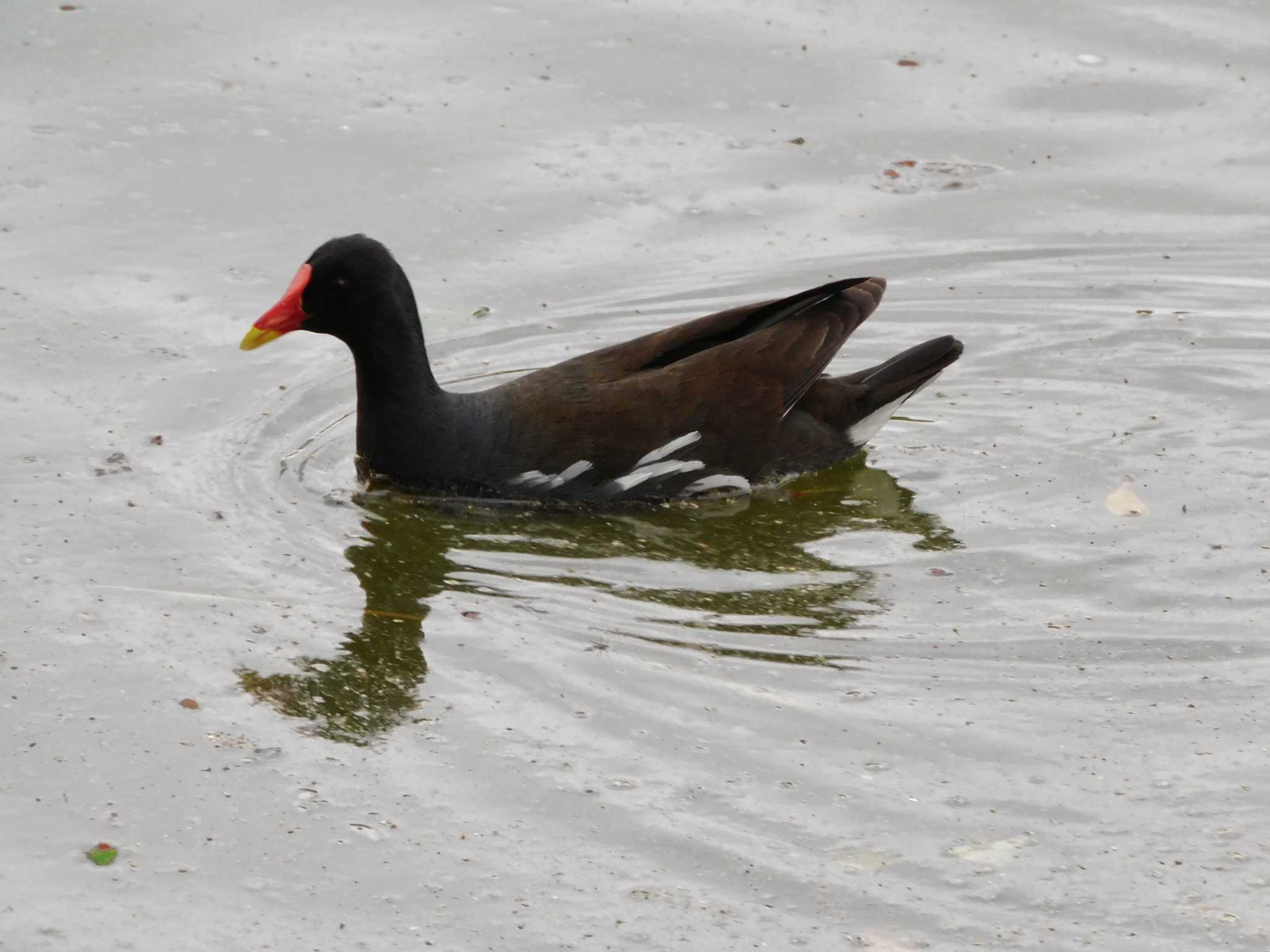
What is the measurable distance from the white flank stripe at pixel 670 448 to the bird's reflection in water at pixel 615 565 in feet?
0.60

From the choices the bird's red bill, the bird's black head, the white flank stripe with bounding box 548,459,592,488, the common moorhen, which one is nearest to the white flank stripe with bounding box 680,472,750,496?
the common moorhen

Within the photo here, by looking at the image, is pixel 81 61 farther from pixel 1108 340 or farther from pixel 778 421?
pixel 1108 340

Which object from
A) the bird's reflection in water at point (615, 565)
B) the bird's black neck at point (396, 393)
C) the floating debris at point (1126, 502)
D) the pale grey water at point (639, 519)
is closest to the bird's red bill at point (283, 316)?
the bird's black neck at point (396, 393)

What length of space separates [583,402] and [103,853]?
266 cm

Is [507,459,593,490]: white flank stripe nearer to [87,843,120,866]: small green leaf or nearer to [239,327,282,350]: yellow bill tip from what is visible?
[239,327,282,350]: yellow bill tip

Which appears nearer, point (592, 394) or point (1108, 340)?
point (592, 394)

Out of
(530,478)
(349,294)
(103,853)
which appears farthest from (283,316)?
(103,853)

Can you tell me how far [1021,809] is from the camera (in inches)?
183

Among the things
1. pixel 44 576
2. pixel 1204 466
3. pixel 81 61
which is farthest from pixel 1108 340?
pixel 81 61

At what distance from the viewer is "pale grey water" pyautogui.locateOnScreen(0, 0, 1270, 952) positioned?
14.4 feet

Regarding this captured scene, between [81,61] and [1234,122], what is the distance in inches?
231

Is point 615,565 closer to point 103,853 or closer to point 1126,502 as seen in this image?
point 1126,502

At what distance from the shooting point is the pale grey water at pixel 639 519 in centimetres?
440

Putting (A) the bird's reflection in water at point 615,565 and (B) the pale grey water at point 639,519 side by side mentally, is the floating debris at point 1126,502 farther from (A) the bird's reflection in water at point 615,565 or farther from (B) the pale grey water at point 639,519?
(A) the bird's reflection in water at point 615,565
